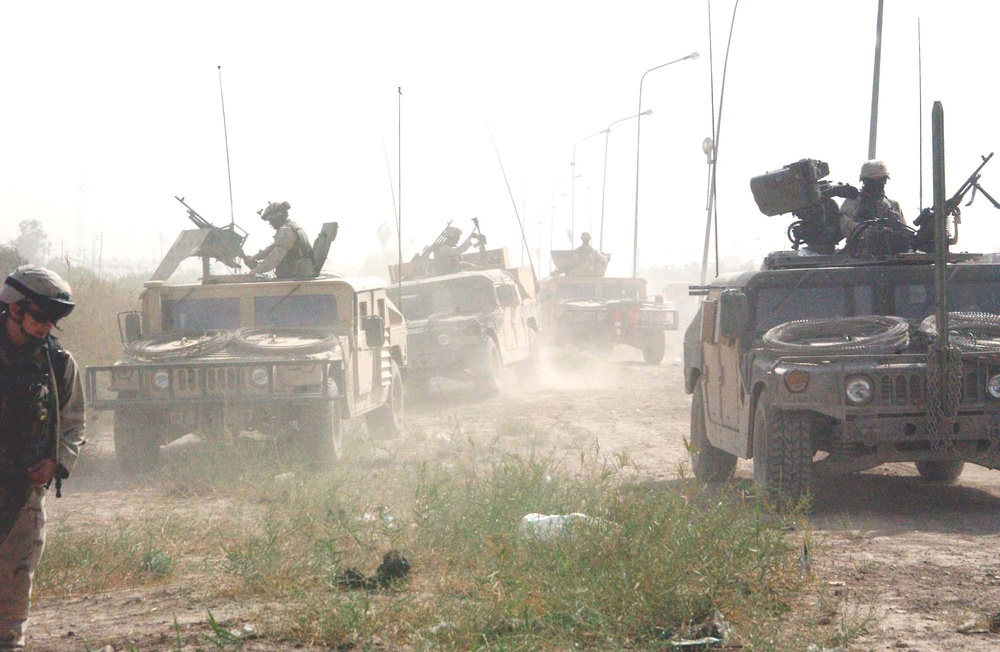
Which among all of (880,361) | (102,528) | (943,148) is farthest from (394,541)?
(943,148)

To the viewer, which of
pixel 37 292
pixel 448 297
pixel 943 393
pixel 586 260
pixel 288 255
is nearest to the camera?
pixel 37 292

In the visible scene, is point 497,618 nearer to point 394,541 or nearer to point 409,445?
point 394,541

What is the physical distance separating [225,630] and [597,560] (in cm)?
160

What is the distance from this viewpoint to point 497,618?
4.68 metres

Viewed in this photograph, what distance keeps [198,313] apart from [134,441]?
59.8 inches

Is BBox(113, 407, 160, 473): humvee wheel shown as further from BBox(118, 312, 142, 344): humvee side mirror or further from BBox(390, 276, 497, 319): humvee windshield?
BBox(390, 276, 497, 319): humvee windshield

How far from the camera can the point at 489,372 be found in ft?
54.5

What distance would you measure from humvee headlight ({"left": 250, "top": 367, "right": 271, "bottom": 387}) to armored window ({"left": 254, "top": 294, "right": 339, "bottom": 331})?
3.70 ft

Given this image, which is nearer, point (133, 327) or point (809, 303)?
point (809, 303)

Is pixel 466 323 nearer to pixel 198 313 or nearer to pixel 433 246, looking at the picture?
pixel 433 246

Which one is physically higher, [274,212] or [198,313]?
[274,212]

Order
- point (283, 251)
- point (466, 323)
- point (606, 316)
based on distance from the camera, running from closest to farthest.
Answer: point (283, 251) < point (466, 323) < point (606, 316)

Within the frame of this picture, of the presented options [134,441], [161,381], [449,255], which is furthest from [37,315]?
[449,255]

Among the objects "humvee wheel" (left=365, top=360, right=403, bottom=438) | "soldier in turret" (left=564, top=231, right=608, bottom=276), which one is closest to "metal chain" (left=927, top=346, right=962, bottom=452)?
"humvee wheel" (left=365, top=360, right=403, bottom=438)
